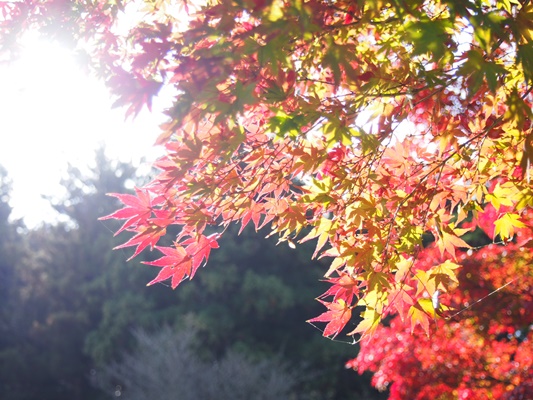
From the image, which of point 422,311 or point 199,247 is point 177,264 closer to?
point 199,247

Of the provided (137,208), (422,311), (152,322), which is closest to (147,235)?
(137,208)

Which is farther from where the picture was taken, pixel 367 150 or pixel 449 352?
pixel 449 352

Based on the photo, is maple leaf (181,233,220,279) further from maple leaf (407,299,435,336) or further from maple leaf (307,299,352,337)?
maple leaf (407,299,435,336)

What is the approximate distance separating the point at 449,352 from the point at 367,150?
3090 millimetres

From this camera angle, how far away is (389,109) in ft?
5.59

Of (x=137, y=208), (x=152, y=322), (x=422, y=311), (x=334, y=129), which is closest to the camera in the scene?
(x=334, y=129)

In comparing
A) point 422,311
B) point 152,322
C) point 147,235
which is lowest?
point 152,322

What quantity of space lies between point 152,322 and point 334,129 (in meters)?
9.54

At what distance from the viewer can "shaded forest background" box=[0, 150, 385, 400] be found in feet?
30.9

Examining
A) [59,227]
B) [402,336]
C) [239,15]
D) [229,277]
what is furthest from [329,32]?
[59,227]

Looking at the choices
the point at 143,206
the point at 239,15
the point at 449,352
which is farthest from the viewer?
the point at 449,352

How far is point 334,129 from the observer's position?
1.36 m

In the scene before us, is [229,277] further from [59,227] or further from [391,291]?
[391,291]

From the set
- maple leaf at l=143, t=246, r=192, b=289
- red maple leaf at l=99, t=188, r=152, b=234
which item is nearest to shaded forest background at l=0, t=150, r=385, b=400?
maple leaf at l=143, t=246, r=192, b=289
